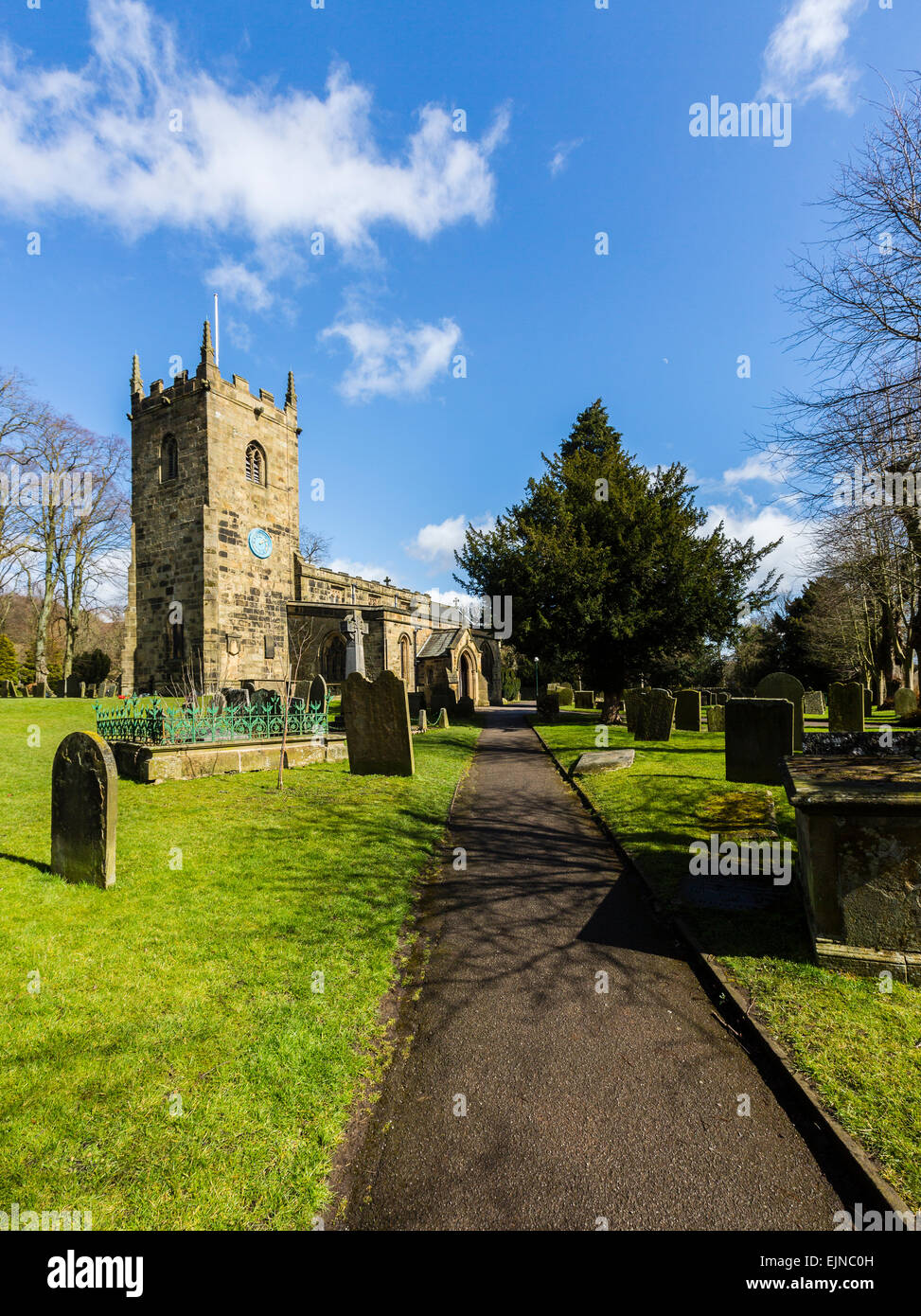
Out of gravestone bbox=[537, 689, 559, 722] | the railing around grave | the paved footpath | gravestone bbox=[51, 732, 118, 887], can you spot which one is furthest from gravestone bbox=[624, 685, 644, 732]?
gravestone bbox=[51, 732, 118, 887]

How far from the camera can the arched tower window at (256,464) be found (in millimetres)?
25844

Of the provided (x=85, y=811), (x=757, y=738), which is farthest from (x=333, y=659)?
(x=85, y=811)

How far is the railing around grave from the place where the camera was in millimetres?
10211

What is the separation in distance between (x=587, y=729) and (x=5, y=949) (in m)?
18.1

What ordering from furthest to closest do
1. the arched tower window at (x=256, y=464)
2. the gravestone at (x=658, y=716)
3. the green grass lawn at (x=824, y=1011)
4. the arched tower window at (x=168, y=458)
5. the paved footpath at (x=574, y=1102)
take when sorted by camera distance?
→ the arched tower window at (x=256, y=464), the arched tower window at (x=168, y=458), the gravestone at (x=658, y=716), the green grass lawn at (x=824, y=1011), the paved footpath at (x=574, y=1102)

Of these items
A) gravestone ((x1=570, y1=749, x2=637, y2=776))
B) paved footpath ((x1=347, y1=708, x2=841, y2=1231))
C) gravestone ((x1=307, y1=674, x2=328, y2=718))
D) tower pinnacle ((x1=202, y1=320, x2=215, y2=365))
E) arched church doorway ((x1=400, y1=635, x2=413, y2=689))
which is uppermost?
tower pinnacle ((x1=202, y1=320, x2=215, y2=365))

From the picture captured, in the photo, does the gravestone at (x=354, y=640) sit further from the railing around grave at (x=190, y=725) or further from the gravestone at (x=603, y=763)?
the gravestone at (x=603, y=763)

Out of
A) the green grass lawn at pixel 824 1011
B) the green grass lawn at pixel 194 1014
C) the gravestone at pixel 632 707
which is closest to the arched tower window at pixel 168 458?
the gravestone at pixel 632 707

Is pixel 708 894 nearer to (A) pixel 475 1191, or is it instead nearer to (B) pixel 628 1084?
(B) pixel 628 1084

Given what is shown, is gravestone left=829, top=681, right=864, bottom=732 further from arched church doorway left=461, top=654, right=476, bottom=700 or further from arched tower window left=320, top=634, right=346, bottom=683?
arched tower window left=320, top=634, right=346, bottom=683

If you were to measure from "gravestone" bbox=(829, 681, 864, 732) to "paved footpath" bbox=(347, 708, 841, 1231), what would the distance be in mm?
12611

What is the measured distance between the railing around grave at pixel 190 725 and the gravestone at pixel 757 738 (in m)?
8.33

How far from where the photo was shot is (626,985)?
3820mm

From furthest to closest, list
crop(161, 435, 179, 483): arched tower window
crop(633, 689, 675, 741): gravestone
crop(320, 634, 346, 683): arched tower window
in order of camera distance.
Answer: crop(320, 634, 346, 683): arched tower window < crop(161, 435, 179, 483): arched tower window < crop(633, 689, 675, 741): gravestone
